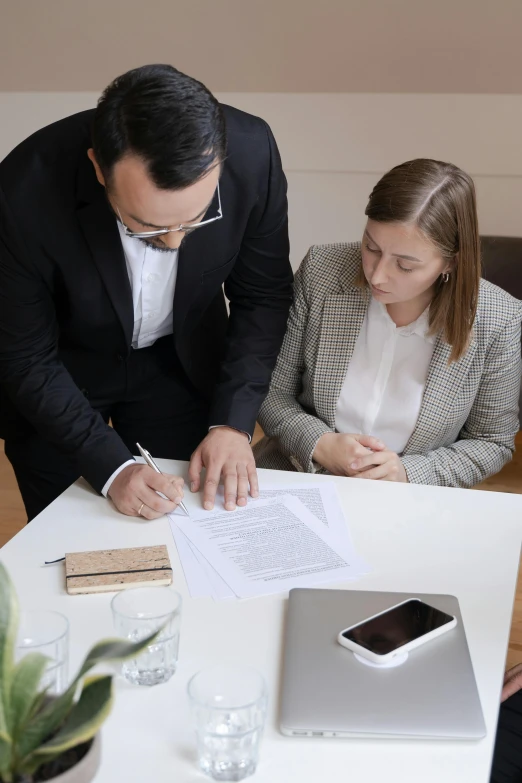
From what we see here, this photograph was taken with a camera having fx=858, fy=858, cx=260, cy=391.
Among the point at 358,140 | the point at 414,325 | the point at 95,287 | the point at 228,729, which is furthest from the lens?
the point at 358,140

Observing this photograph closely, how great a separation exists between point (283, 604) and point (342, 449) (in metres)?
0.59

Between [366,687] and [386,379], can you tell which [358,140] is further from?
[366,687]

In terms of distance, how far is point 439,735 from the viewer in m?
0.91

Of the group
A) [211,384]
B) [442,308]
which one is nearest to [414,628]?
[442,308]

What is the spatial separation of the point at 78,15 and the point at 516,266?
204cm

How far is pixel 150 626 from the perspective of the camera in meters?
1.02

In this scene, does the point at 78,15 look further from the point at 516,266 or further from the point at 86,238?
the point at 86,238

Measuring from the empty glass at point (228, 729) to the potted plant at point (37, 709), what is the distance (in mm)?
179

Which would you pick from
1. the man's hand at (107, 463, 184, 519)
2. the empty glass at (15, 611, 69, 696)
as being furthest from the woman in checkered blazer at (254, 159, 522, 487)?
the empty glass at (15, 611, 69, 696)

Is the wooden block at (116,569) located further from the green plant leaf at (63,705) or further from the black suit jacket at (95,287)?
the green plant leaf at (63,705)

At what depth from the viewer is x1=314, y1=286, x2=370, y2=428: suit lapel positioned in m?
1.87

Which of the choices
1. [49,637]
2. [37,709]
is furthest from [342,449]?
[37,709]

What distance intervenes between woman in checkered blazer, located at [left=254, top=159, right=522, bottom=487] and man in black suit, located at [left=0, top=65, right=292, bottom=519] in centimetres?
12

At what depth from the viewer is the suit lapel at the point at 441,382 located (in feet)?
5.89
